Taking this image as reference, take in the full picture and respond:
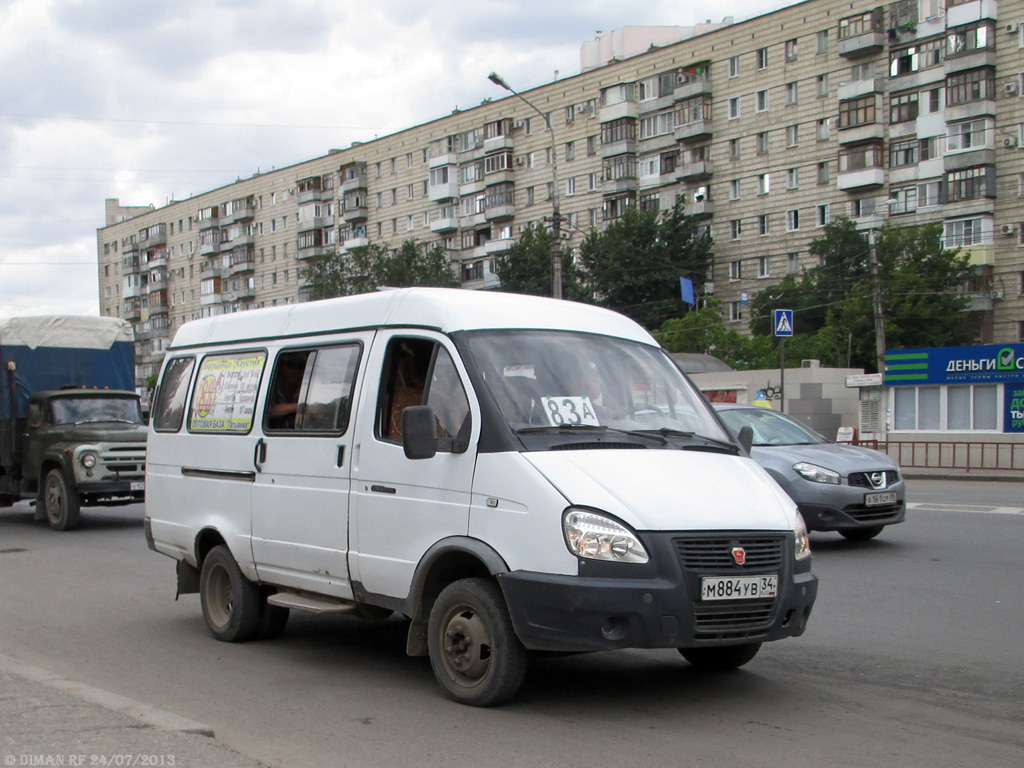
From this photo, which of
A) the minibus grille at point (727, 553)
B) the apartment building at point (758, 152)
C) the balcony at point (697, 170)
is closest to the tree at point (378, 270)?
the apartment building at point (758, 152)

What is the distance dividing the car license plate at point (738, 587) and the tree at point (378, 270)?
2618 inches

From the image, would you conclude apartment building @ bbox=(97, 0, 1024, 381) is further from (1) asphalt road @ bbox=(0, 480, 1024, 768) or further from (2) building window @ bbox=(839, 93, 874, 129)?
(1) asphalt road @ bbox=(0, 480, 1024, 768)

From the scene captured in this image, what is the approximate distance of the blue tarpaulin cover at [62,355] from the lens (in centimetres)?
1739

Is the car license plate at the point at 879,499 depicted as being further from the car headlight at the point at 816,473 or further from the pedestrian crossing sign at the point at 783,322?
the pedestrian crossing sign at the point at 783,322

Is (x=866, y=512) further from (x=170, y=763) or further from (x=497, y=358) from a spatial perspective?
(x=170, y=763)

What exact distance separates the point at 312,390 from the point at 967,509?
1173 centimetres

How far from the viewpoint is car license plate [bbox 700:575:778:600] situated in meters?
5.45

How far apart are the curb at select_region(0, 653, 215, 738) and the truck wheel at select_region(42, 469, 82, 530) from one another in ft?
33.7


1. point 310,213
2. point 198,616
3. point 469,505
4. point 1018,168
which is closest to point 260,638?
point 198,616

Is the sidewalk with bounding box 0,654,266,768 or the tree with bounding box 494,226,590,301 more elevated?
the tree with bounding box 494,226,590,301

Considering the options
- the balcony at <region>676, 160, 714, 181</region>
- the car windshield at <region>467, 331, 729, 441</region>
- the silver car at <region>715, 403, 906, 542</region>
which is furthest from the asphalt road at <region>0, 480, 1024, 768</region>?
the balcony at <region>676, 160, 714, 181</region>

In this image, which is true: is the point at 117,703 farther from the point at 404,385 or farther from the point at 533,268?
the point at 533,268

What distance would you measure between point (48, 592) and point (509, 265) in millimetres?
59114

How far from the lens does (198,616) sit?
9.02 metres
